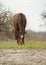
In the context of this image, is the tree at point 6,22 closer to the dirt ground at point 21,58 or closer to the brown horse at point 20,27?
the brown horse at point 20,27

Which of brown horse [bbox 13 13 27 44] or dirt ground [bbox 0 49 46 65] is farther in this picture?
brown horse [bbox 13 13 27 44]

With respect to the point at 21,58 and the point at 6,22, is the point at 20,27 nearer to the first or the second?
the point at 21,58

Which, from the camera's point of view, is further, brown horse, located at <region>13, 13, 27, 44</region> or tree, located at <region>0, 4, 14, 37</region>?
tree, located at <region>0, 4, 14, 37</region>

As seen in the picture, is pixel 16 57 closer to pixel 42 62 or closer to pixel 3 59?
pixel 3 59

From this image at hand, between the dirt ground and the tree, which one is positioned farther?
the tree

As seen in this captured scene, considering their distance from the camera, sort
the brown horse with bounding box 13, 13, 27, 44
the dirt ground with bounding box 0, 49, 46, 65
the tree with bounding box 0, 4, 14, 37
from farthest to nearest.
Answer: the tree with bounding box 0, 4, 14, 37, the brown horse with bounding box 13, 13, 27, 44, the dirt ground with bounding box 0, 49, 46, 65

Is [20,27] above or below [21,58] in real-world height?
above

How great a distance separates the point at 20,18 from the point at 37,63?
31.4 ft

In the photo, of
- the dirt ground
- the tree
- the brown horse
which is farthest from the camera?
the tree

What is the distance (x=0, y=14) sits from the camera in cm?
3338

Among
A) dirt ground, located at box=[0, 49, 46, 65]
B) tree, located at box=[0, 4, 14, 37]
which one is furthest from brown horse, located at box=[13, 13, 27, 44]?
tree, located at box=[0, 4, 14, 37]

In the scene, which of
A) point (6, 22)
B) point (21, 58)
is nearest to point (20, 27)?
point (21, 58)

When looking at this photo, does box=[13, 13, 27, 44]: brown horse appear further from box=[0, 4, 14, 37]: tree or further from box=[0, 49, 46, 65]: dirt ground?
box=[0, 4, 14, 37]: tree

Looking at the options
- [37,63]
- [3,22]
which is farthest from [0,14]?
[37,63]
